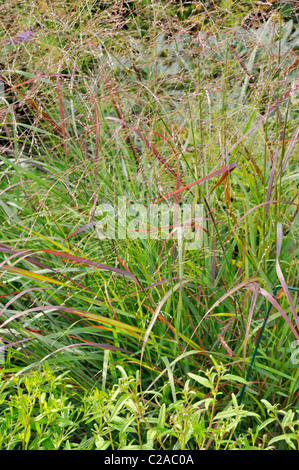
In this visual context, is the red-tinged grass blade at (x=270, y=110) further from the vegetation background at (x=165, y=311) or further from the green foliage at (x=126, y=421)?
the green foliage at (x=126, y=421)

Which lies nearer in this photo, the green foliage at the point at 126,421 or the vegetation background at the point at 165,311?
the green foliage at the point at 126,421

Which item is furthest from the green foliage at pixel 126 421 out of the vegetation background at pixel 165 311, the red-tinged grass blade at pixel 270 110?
the red-tinged grass blade at pixel 270 110

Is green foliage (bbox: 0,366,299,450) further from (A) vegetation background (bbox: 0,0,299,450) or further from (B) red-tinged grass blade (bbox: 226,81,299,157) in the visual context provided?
(B) red-tinged grass blade (bbox: 226,81,299,157)

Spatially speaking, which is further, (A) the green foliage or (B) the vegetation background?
(B) the vegetation background

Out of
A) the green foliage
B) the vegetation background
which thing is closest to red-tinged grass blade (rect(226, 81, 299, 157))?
the vegetation background

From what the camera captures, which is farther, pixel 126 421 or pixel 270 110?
pixel 270 110

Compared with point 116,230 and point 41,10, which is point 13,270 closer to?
point 116,230

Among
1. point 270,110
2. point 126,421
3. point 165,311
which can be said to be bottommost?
point 126,421

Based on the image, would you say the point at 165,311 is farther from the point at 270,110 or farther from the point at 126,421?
the point at 270,110

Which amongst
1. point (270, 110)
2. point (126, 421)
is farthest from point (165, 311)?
point (270, 110)

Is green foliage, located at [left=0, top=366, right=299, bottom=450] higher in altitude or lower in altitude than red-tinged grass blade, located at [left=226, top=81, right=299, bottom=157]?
lower

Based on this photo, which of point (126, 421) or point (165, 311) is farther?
point (165, 311)

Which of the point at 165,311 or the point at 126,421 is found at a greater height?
the point at 165,311

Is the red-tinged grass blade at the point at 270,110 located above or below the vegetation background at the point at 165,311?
above
